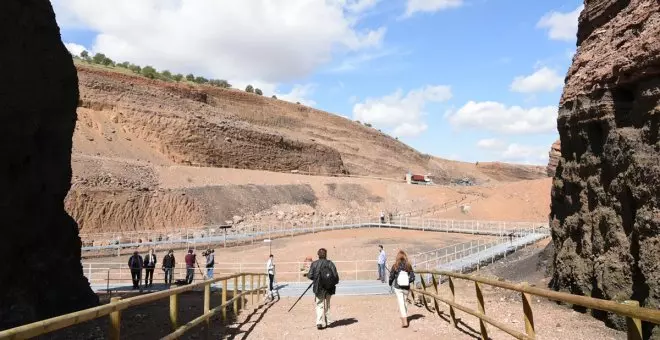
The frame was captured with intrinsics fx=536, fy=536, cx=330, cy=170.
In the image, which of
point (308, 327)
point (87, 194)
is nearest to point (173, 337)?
point (308, 327)

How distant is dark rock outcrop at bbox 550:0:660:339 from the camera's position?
28.1 feet

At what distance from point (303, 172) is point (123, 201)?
38.1 m

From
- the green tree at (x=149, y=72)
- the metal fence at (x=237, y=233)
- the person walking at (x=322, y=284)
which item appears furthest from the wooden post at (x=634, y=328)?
the green tree at (x=149, y=72)

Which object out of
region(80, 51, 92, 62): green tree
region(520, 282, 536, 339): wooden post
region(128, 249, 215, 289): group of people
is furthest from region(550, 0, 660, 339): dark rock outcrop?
region(80, 51, 92, 62): green tree

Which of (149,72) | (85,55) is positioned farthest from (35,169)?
(85,55)

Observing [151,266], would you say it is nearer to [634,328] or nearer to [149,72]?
[634,328]

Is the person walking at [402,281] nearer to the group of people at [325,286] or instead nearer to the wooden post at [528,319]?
the group of people at [325,286]

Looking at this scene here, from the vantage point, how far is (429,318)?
1079 cm

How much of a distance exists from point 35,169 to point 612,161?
11.6 meters

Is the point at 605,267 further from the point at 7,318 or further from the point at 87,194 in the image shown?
the point at 87,194

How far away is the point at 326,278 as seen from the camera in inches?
392

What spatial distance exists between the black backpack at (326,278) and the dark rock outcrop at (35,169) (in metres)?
5.42

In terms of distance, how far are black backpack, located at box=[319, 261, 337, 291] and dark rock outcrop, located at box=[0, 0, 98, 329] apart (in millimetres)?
5423

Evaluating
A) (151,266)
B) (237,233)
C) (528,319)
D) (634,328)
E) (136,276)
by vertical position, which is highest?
(634,328)
